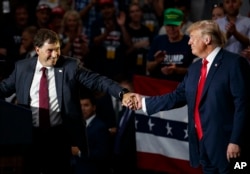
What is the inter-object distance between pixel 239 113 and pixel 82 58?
3.65 meters

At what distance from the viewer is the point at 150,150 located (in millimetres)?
7461

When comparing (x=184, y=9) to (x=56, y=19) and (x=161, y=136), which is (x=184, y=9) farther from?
(x=161, y=136)

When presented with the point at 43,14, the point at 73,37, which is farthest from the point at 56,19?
the point at 73,37

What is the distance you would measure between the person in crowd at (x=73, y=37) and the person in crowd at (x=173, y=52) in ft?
3.78

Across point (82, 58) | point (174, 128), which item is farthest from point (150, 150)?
point (82, 58)

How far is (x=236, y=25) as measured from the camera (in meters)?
7.53

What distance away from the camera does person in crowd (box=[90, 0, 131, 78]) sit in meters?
8.67

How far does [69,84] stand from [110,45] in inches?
110

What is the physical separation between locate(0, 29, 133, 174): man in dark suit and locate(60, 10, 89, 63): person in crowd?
8.11 ft

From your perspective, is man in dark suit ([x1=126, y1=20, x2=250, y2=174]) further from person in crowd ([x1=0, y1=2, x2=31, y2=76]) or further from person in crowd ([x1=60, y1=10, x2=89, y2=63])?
person in crowd ([x1=0, y1=2, x2=31, y2=76])

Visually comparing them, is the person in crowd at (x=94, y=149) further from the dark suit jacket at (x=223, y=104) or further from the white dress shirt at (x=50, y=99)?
the dark suit jacket at (x=223, y=104)

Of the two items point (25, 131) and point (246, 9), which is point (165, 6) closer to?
point (246, 9)

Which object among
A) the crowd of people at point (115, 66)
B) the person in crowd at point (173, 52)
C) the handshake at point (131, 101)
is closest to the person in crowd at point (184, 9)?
the crowd of people at point (115, 66)

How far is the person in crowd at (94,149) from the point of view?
7.00 metres
